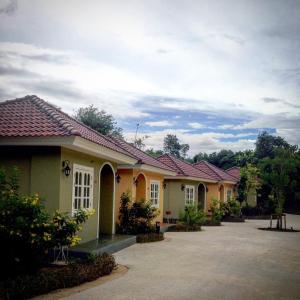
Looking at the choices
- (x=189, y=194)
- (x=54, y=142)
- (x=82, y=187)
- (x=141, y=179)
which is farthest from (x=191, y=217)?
(x=54, y=142)

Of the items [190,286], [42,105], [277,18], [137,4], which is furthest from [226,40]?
[190,286]

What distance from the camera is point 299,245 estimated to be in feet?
48.2

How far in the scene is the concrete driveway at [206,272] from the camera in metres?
7.31

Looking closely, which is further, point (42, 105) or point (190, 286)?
point (42, 105)

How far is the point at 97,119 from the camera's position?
1614 inches

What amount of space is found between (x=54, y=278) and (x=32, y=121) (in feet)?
16.9

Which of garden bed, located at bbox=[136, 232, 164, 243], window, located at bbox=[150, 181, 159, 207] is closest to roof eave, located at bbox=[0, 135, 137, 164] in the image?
garden bed, located at bbox=[136, 232, 164, 243]

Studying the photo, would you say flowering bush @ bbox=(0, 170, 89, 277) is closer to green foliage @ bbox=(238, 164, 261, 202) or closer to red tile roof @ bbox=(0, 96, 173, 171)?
red tile roof @ bbox=(0, 96, 173, 171)

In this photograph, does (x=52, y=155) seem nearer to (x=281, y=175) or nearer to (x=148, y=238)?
(x=148, y=238)

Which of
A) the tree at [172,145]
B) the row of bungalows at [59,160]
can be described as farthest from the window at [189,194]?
the tree at [172,145]

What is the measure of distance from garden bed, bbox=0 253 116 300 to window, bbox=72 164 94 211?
274 centimetres

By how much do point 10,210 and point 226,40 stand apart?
389 inches

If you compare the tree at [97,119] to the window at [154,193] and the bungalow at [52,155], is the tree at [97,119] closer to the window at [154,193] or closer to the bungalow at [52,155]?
the window at [154,193]

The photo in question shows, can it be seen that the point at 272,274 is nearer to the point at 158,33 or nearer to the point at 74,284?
the point at 74,284
